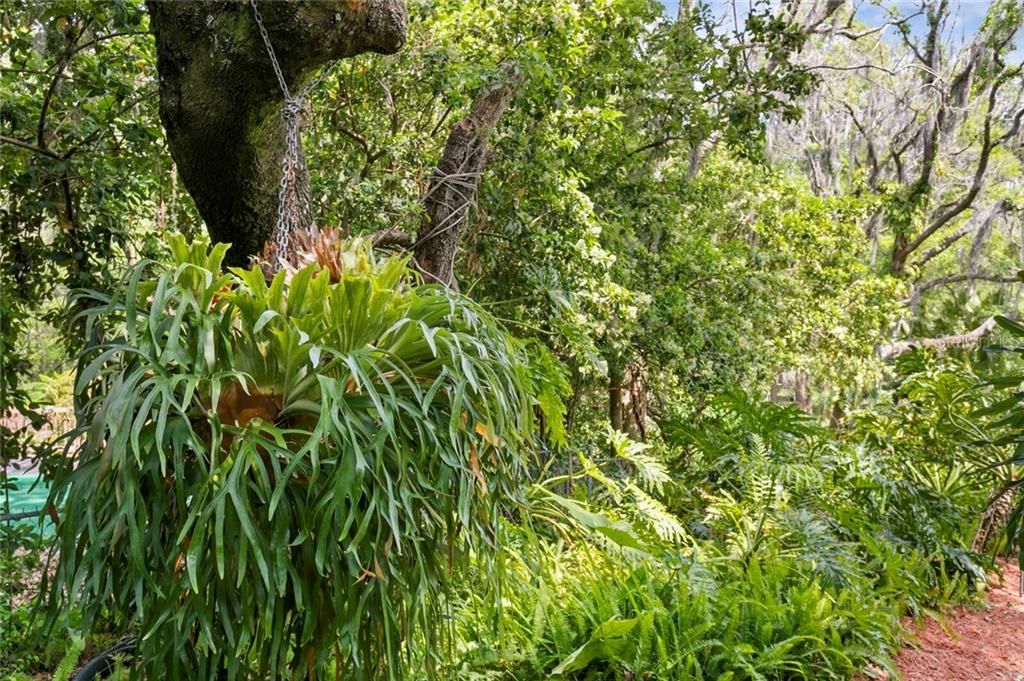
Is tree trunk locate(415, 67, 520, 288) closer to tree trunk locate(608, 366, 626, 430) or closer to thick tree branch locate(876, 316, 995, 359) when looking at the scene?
tree trunk locate(608, 366, 626, 430)

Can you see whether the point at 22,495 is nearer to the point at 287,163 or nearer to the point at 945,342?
the point at 287,163

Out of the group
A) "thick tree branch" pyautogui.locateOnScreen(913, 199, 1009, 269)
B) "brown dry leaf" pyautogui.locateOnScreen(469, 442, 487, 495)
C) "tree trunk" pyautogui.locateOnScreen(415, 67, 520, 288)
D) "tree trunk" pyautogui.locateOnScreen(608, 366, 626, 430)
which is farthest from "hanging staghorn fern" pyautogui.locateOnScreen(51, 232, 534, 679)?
"thick tree branch" pyautogui.locateOnScreen(913, 199, 1009, 269)

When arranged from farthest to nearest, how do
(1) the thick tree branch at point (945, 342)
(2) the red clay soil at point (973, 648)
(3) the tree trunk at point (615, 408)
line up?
1. (1) the thick tree branch at point (945, 342)
2. (3) the tree trunk at point (615, 408)
3. (2) the red clay soil at point (973, 648)

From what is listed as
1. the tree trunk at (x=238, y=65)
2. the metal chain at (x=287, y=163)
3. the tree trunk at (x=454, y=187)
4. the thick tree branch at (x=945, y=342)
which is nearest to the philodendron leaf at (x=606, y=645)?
the tree trunk at (x=454, y=187)

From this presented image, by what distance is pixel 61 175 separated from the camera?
2.64 meters

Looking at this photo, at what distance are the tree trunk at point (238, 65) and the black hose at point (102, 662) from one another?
1.14 meters

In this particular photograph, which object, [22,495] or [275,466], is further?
[22,495]

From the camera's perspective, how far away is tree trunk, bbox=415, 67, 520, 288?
3.11 metres

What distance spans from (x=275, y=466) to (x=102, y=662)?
1053mm

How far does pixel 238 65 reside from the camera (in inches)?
70.5

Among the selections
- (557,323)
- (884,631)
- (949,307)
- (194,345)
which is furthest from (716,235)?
(194,345)

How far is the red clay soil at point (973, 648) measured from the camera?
3.52 meters

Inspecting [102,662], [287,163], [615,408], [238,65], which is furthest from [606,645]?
[615,408]

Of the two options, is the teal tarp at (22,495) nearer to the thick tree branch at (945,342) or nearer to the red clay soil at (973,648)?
the red clay soil at (973,648)
